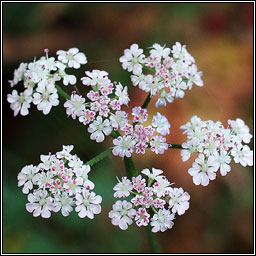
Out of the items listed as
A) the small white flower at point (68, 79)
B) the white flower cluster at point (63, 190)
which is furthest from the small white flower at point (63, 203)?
the small white flower at point (68, 79)

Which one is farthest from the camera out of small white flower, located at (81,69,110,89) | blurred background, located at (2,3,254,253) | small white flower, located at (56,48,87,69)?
blurred background, located at (2,3,254,253)

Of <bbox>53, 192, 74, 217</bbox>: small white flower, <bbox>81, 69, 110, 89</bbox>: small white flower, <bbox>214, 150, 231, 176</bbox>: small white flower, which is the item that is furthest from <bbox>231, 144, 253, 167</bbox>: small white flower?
<bbox>53, 192, 74, 217</bbox>: small white flower

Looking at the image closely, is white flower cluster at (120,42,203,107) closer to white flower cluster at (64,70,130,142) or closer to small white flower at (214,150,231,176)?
white flower cluster at (64,70,130,142)

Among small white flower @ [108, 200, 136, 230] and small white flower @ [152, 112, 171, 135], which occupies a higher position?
small white flower @ [152, 112, 171, 135]

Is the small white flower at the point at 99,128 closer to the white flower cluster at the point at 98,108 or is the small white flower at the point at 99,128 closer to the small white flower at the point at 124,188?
the white flower cluster at the point at 98,108

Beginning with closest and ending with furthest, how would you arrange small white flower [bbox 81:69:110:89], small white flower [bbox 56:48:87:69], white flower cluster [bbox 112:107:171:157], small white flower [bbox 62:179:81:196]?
small white flower [bbox 62:179:81:196] → white flower cluster [bbox 112:107:171:157] → small white flower [bbox 81:69:110:89] → small white flower [bbox 56:48:87:69]

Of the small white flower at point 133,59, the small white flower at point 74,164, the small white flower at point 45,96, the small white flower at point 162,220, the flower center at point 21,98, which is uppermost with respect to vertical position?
the small white flower at point 133,59

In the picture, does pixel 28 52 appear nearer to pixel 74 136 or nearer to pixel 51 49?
pixel 51 49
